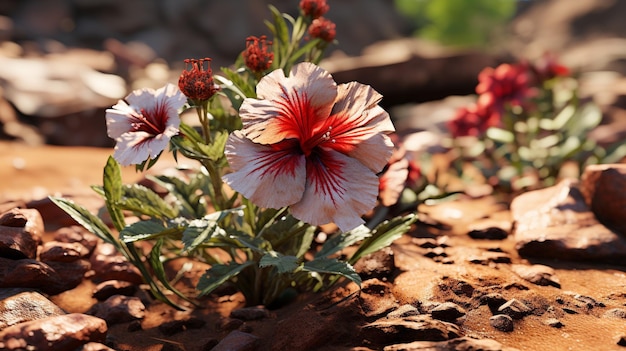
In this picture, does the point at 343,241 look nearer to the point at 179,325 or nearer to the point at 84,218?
the point at 179,325

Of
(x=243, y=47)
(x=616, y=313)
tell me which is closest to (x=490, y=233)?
(x=616, y=313)

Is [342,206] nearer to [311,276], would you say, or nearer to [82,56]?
[311,276]

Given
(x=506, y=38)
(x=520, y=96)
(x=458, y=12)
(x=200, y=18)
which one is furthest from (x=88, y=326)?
(x=506, y=38)

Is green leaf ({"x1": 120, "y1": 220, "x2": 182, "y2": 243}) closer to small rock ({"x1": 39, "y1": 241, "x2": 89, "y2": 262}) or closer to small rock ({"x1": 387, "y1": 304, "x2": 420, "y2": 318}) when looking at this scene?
small rock ({"x1": 39, "y1": 241, "x2": 89, "y2": 262})

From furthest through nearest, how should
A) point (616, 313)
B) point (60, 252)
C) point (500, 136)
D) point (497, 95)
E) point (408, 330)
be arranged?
point (497, 95) → point (500, 136) → point (60, 252) → point (616, 313) → point (408, 330)

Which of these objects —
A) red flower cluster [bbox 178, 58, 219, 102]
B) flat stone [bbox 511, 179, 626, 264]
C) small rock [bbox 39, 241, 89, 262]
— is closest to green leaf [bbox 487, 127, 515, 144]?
flat stone [bbox 511, 179, 626, 264]

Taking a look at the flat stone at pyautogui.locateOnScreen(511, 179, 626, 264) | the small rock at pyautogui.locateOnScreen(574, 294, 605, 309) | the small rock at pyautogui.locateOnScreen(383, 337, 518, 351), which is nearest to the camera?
the small rock at pyautogui.locateOnScreen(383, 337, 518, 351)
